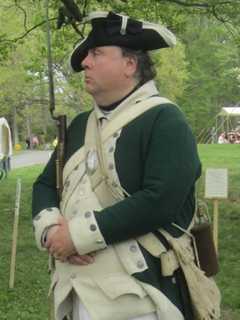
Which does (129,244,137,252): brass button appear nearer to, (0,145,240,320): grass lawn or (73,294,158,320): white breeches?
(73,294,158,320): white breeches

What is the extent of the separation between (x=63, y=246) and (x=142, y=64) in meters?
0.76

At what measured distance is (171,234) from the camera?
2.34m

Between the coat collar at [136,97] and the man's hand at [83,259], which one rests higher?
the coat collar at [136,97]

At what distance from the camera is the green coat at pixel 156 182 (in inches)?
87.0

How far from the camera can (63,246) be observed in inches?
89.6

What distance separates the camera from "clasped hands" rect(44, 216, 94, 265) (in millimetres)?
2271

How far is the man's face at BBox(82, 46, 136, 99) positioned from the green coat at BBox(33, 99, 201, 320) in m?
0.17

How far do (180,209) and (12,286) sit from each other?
410 centimetres

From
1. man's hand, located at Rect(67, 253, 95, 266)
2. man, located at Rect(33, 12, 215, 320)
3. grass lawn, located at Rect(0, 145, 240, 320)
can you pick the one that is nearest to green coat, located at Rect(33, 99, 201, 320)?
man, located at Rect(33, 12, 215, 320)

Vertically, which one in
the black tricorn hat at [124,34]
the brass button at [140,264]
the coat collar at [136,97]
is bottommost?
the brass button at [140,264]

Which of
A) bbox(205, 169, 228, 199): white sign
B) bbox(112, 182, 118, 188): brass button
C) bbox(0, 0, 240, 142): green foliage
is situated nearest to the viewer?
bbox(112, 182, 118, 188): brass button

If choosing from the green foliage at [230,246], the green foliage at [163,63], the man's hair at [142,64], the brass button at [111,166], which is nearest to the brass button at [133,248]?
the brass button at [111,166]

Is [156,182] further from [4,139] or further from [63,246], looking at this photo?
[4,139]

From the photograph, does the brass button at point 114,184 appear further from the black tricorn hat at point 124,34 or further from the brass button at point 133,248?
the black tricorn hat at point 124,34
